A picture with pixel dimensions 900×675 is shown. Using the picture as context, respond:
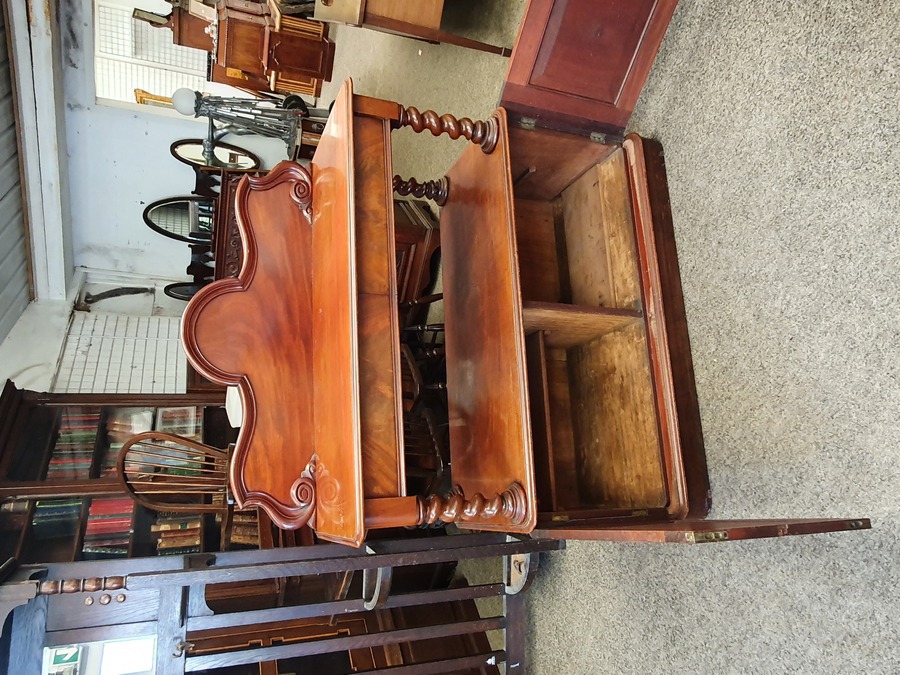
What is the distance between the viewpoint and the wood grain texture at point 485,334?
1.31m

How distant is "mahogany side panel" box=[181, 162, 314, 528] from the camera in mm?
1294

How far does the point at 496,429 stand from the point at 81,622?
115 cm

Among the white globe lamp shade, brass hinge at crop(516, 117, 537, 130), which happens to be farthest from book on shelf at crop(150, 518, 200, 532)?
the white globe lamp shade

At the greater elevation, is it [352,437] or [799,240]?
Result: [799,240]

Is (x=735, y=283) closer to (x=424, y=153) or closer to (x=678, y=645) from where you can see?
(x=678, y=645)

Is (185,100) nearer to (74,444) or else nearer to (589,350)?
(74,444)

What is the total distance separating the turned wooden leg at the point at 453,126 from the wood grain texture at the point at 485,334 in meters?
0.02

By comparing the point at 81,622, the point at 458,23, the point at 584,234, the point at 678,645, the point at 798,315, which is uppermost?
the point at 458,23

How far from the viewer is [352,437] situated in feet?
3.59

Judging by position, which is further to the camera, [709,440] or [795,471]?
[709,440]

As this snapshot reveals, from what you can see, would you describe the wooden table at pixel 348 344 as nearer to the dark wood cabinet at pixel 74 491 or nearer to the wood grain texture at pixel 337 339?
the wood grain texture at pixel 337 339

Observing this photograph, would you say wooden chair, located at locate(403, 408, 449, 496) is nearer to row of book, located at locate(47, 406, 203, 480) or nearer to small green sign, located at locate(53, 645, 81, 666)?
small green sign, located at locate(53, 645, 81, 666)

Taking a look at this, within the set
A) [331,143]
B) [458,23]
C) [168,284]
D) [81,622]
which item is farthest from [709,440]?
[168,284]

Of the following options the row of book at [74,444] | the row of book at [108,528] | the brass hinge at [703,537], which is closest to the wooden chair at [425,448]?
the brass hinge at [703,537]
